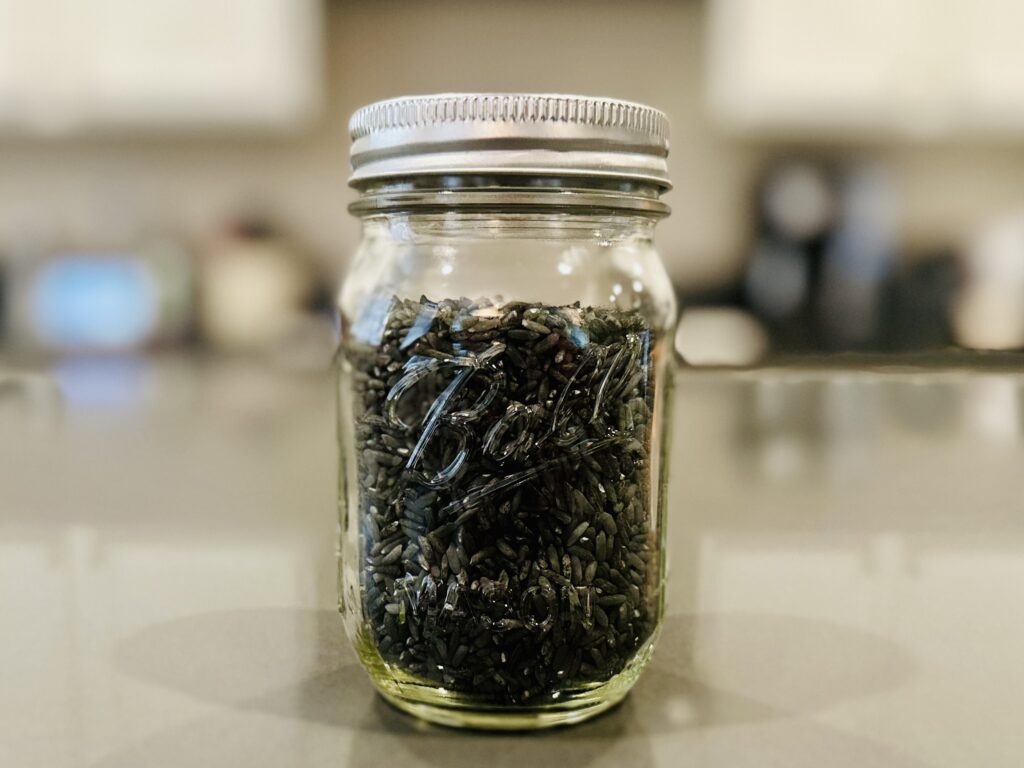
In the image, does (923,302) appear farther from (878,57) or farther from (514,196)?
(514,196)

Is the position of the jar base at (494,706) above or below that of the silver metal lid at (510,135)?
below

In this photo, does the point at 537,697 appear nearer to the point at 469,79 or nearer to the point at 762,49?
the point at 762,49

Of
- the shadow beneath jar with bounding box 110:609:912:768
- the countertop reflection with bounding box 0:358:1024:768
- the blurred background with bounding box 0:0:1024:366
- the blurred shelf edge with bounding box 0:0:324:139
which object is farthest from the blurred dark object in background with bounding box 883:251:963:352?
the shadow beneath jar with bounding box 110:609:912:768

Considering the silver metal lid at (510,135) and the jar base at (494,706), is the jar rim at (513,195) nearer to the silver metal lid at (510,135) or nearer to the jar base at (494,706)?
the silver metal lid at (510,135)

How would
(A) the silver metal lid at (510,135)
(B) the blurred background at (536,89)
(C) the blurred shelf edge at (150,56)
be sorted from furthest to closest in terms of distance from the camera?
(B) the blurred background at (536,89), (C) the blurred shelf edge at (150,56), (A) the silver metal lid at (510,135)

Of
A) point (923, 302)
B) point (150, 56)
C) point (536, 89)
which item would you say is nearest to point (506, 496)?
point (150, 56)

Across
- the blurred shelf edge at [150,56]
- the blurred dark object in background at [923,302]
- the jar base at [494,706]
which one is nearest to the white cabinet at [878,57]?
the blurred dark object in background at [923,302]

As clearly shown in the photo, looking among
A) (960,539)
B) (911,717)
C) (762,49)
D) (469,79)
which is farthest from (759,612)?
(469,79)

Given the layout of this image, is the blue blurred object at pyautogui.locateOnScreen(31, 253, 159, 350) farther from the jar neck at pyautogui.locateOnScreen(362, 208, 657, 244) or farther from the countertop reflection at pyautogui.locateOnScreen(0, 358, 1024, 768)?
the jar neck at pyautogui.locateOnScreen(362, 208, 657, 244)
